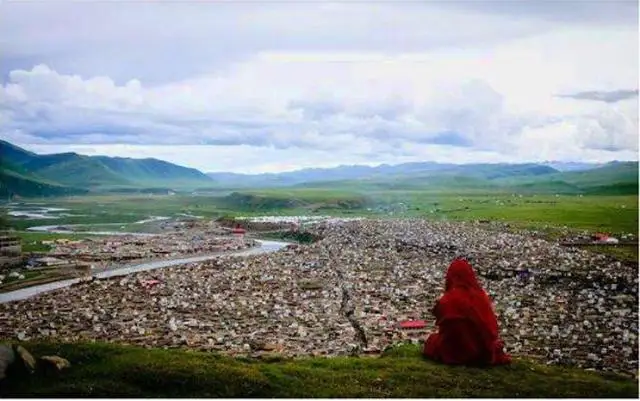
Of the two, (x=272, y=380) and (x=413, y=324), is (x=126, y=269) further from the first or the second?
(x=272, y=380)

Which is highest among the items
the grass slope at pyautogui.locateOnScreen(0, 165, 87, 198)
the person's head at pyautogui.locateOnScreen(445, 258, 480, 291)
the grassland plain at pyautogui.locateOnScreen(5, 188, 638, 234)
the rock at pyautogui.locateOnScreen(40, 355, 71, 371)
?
the grass slope at pyautogui.locateOnScreen(0, 165, 87, 198)

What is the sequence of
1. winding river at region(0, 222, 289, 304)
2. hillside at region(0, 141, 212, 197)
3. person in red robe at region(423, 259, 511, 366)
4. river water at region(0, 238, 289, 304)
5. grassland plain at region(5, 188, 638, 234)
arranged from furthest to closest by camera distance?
hillside at region(0, 141, 212, 197) < winding river at region(0, 222, 289, 304) < river water at region(0, 238, 289, 304) < grassland plain at region(5, 188, 638, 234) < person in red robe at region(423, 259, 511, 366)

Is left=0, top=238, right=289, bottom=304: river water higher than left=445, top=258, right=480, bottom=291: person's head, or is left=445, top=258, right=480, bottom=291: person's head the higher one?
left=445, top=258, right=480, bottom=291: person's head

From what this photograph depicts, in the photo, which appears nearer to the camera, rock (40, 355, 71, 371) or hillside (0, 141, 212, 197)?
rock (40, 355, 71, 371)

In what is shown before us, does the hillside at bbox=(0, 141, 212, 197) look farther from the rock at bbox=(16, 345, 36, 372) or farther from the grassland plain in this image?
the rock at bbox=(16, 345, 36, 372)

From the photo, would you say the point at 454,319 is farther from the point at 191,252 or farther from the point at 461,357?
the point at 191,252

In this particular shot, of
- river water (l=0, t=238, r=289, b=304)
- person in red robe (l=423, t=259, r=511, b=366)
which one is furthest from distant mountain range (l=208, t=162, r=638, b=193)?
person in red robe (l=423, t=259, r=511, b=366)

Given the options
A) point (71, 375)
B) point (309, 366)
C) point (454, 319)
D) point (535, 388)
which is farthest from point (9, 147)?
point (535, 388)
